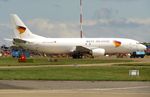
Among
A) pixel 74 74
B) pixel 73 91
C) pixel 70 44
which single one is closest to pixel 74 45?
pixel 70 44

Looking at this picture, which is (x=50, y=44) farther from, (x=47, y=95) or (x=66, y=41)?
(x=47, y=95)

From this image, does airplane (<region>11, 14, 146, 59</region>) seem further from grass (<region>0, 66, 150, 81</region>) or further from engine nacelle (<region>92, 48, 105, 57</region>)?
grass (<region>0, 66, 150, 81</region>)

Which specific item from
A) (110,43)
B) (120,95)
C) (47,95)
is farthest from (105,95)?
(110,43)

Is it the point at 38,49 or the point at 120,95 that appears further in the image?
the point at 38,49

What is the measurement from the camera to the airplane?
8381 centimetres

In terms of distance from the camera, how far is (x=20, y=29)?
85500mm

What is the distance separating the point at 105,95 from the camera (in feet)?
64.3

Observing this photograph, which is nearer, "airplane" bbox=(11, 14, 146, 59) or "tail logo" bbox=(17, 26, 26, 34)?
"airplane" bbox=(11, 14, 146, 59)

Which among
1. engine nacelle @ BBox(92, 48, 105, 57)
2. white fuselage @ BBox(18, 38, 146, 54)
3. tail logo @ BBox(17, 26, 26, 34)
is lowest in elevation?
engine nacelle @ BBox(92, 48, 105, 57)

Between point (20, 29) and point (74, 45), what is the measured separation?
10.3 meters

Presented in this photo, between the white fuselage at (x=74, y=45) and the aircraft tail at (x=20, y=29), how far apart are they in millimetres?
1876

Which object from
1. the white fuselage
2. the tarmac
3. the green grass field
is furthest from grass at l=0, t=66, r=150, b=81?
the white fuselage

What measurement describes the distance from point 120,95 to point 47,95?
305 cm

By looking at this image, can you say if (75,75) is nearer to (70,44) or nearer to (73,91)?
(73,91)
